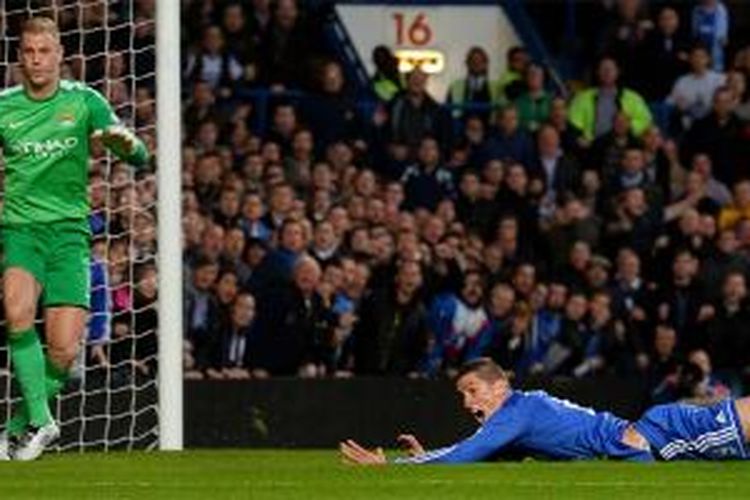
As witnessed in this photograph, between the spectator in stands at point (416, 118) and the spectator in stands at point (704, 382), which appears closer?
the spectator in stands at point (704, 382)

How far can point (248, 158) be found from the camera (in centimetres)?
2114

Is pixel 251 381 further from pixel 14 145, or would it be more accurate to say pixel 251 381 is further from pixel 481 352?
pixel 14 145

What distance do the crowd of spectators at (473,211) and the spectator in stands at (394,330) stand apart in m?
0.01

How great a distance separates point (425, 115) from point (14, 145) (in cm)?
876

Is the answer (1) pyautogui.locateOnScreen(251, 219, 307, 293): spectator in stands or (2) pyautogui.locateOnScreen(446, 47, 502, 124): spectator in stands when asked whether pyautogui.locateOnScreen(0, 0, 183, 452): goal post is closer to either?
(1) pyautogui.locateOnScreen(251, 219, 307, 293): spectator in stands

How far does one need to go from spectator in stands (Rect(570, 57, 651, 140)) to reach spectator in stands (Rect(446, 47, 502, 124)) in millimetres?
621

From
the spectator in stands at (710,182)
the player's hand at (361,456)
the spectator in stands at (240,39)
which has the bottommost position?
the player's hand at (361,456)

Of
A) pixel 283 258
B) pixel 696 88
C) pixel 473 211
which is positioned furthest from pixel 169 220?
pixel 696 88

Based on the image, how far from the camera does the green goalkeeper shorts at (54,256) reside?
46.7 ft

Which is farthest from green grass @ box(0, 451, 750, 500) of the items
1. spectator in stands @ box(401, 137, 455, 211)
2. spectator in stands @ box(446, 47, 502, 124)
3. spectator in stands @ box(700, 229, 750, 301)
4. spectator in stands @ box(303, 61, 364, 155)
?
spectator in stands @ box(446, 47, 502, 124)

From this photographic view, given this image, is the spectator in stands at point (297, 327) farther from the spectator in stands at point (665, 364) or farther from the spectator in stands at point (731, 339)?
the spectator in stands at point (731, 339)

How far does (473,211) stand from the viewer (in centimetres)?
2186

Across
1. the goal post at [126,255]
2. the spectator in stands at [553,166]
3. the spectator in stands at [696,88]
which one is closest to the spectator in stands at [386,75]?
the spectator in stands at [553,166]

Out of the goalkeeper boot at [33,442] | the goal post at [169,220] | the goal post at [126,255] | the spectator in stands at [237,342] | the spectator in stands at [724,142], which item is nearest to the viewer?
the goalkeeper boot at [33,442]
